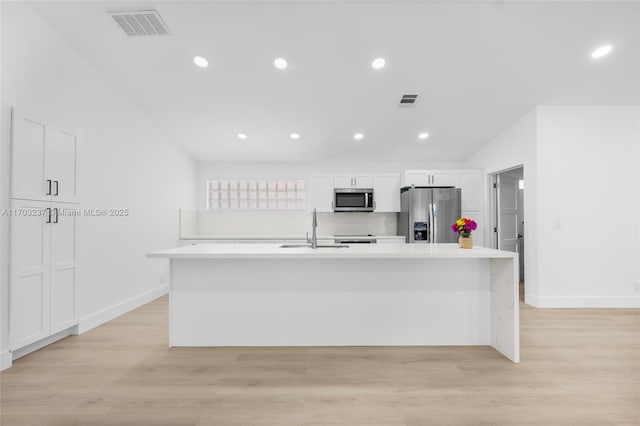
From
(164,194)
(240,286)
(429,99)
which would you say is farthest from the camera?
(164,194)

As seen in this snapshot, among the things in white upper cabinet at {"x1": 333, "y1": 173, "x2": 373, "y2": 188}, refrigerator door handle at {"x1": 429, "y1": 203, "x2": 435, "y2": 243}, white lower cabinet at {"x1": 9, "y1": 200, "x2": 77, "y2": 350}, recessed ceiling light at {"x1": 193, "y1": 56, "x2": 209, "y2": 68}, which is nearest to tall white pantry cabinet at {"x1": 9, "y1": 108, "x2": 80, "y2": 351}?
white lower cabinet at {"x1": 9, "y1": 200, "x2": 77, "y2": 350}

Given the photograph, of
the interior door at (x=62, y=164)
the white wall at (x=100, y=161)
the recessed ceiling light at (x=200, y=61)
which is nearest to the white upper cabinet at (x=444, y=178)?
the recessed ceiling light at (x=200, y=61)

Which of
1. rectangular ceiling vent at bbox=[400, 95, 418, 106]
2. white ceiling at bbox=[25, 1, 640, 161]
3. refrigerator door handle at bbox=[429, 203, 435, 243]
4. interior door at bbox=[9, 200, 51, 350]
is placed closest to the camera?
interior door at bbox=[9, 200, 51, 350]

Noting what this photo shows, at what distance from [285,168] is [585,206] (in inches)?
184

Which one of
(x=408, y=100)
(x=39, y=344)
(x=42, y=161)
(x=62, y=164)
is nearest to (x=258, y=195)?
(x=408, y=100)

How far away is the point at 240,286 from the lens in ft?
9.68

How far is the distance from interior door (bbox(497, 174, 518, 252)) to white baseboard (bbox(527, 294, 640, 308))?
130 cm

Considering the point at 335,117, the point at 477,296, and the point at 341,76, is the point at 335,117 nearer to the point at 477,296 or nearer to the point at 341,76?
the point at 341,76

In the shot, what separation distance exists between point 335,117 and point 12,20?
339 cm

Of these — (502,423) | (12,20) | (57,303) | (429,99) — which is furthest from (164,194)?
(502,423)

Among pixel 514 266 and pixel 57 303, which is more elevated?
pixel 514 266

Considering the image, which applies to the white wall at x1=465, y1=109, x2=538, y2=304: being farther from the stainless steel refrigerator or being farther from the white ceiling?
the stainless steel refrigerator

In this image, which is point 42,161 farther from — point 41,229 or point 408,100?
point 408,100

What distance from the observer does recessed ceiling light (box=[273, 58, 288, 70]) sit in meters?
3.54
